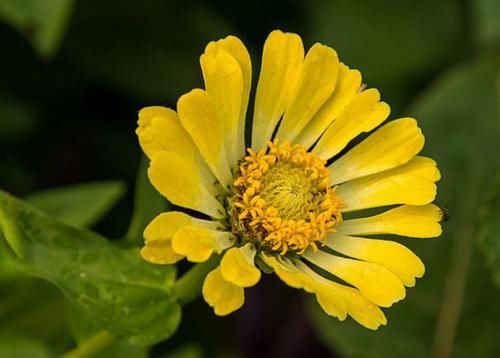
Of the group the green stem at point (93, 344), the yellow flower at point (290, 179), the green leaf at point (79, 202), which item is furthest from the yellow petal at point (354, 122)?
the green leaf at point (79, 202)

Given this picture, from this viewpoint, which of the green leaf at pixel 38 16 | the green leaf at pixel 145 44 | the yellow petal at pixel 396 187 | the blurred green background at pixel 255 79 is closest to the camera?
the yellow petal at pixel 396 187

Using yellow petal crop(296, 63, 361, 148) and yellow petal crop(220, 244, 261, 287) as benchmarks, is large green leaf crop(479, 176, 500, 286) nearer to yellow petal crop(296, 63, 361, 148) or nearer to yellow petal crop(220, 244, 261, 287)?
yellow petal crop(296, 63, 361, 148)

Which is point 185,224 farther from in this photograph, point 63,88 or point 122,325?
point 63,88

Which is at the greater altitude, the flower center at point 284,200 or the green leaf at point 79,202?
the flower center at point 284,200

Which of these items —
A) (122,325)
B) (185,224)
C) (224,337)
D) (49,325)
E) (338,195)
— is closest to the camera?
(185,224)

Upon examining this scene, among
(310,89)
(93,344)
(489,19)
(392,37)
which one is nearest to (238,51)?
(310,89)

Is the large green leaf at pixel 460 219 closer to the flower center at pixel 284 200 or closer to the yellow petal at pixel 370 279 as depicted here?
the flower center at pixel 284 200

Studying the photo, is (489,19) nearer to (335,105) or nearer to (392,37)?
(392,37)

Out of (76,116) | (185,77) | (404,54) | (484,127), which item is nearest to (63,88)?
(76,116)
